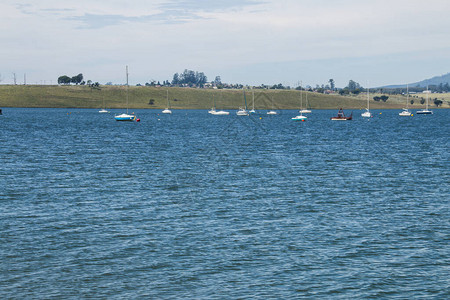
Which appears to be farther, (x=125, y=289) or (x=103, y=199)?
(x=103, y=199)

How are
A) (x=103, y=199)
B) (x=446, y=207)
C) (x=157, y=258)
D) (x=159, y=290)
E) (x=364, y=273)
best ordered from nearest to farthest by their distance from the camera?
(x=159, y=290), (x=364, y=273), (x=157, y=258), (x=446, y=207), (x=103, y=199)

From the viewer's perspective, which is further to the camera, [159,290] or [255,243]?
[255,243]

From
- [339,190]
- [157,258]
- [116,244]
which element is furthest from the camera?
[339,190]

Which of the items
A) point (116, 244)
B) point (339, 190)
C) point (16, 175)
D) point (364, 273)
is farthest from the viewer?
point (16, 175)

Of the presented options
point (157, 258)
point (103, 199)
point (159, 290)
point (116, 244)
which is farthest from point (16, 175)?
point (159, 290)

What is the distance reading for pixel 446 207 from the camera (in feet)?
147

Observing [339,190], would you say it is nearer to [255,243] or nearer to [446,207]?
[446,207]

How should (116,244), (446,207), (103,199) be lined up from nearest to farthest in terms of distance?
(116,244) < (446,207) < (103,199)

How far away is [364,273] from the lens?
91.7ft

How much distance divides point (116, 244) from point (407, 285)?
56.3ft

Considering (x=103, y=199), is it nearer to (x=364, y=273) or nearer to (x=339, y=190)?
(x=339, y=190)

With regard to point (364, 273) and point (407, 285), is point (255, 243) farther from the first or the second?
point (407, 285)

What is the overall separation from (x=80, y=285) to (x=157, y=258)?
5.39 metres

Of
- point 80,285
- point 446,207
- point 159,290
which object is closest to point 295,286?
point 159,290
